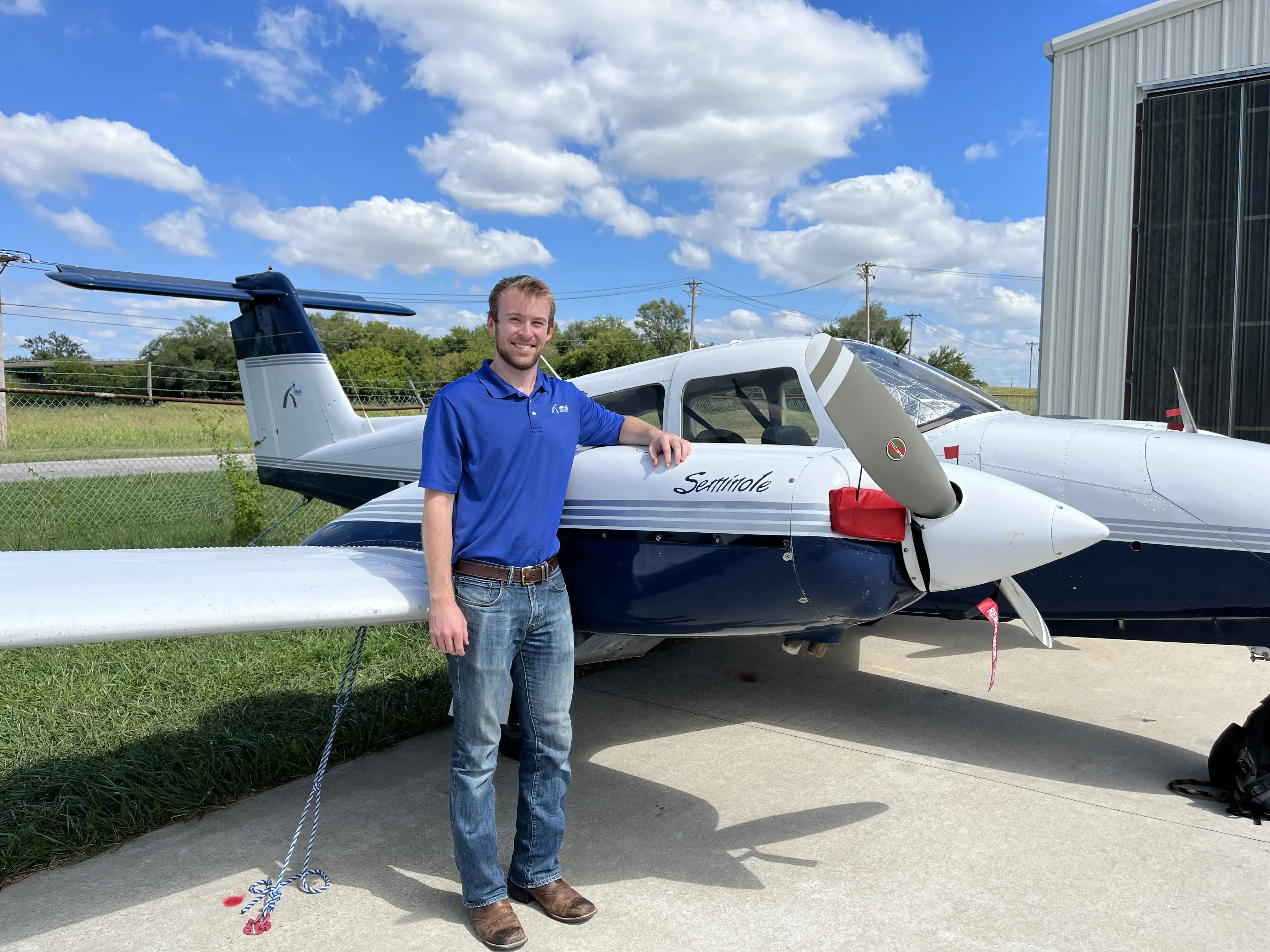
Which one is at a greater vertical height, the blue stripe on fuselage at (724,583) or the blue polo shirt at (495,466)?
the blue polo shirt at (495,466)

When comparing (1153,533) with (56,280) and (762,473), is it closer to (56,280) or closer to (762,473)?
(762,473)

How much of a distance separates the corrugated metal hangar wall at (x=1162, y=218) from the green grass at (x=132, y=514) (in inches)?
383

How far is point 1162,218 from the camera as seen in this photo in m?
10.3

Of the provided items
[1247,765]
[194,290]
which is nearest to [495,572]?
[1247,765]

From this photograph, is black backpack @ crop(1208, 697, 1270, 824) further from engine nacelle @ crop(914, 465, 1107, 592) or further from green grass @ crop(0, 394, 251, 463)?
green grass @ crop(0, 394, 251, 463)

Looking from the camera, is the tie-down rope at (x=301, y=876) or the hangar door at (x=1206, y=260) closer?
the tie-down rope at (x=301, y=876)

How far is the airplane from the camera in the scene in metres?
2.65

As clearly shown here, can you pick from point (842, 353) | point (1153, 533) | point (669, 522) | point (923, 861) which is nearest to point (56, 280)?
point (669, 522)

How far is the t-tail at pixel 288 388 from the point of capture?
7.33 meters

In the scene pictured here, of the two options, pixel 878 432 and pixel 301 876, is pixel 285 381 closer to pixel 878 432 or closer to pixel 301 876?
pixel 301 876

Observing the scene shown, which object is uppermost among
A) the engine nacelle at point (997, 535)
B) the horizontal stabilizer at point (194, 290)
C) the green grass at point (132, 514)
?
the horizontal stabilizer at point (194, 290)

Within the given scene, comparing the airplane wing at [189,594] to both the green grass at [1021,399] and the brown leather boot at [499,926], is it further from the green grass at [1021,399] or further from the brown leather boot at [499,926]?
the green grass at [1021,399]

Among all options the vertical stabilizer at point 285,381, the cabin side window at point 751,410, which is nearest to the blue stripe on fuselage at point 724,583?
the cabin side window at point 751,410

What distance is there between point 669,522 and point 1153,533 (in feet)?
7.52
